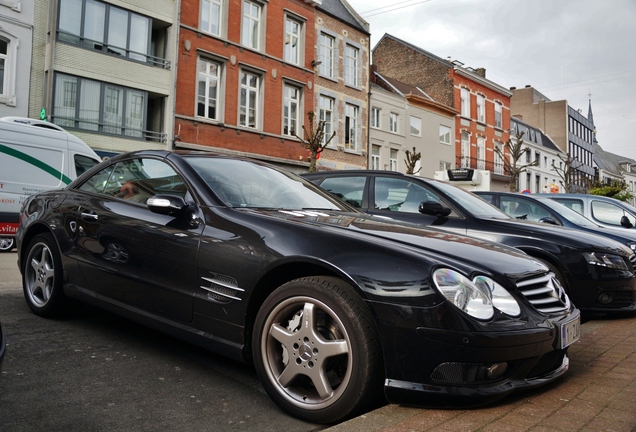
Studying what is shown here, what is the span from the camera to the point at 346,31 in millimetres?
28891

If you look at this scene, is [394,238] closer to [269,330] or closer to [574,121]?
[269,330]

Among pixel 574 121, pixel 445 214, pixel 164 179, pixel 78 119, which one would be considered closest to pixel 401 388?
pixel 164 179

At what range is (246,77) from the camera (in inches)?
929

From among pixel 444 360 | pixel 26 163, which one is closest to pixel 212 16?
pixel 26 163

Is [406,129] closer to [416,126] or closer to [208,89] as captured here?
[416,126]

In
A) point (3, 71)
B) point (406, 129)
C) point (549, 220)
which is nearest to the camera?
point (549, 220)

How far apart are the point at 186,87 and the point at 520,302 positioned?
788 inches

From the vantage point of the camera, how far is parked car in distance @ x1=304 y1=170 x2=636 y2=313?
17.6 ft

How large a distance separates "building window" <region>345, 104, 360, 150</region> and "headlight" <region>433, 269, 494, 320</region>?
26390 millimetres

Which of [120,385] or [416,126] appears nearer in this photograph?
[120,385]

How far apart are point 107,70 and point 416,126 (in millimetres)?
20375

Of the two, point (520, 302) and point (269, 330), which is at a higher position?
point (520, 302)

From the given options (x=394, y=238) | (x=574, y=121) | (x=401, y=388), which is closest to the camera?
(x=401, y=388)

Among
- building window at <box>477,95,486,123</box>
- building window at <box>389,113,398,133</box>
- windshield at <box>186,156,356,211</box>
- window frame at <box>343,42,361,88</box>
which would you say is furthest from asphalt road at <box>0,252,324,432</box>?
building window at <box>477,95,486,123</box>
